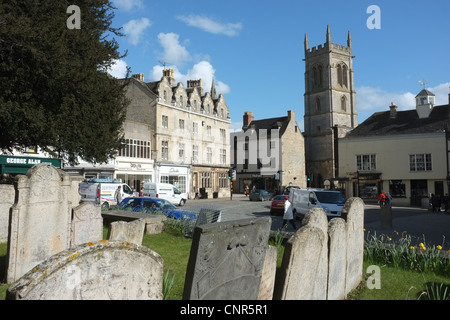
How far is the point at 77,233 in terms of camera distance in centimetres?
873

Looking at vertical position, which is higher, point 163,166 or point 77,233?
point 163,166

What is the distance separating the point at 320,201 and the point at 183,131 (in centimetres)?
2803

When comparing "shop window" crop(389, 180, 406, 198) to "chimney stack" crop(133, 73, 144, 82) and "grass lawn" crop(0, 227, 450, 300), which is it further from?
"grass lawn" crop(0, 227, 450, 300)

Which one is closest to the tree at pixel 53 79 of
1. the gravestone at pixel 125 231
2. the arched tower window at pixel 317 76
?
the gravestone at pixel 125 231

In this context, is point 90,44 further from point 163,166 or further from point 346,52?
point 346,52

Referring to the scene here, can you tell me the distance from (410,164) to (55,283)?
143 ft

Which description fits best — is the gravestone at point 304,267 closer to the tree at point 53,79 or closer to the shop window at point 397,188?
the tree at point 53,79

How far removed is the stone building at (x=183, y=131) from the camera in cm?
4200

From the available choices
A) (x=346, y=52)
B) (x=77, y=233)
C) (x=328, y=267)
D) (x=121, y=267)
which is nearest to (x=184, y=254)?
(x=77, y=233)

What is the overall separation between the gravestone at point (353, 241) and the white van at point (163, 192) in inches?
1005

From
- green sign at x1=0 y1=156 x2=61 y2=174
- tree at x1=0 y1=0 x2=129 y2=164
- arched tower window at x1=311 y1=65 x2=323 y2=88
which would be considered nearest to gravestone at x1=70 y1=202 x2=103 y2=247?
tree at x1=0 y1=0 x2=129 y2=164

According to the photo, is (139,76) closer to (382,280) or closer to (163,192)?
(163,192)

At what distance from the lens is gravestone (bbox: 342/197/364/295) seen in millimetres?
7203

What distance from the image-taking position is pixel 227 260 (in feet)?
14.4
